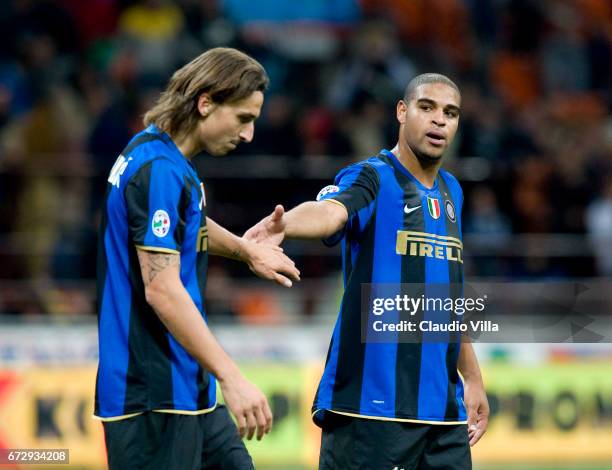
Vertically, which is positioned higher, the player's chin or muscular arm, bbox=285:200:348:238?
the player's chin

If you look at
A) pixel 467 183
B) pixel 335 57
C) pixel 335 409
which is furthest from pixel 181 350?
pixel 335 57

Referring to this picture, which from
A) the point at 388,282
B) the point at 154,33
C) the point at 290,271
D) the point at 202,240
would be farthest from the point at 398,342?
the point at 154,33

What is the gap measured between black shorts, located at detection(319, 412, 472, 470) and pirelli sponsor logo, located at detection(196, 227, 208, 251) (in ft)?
3.51

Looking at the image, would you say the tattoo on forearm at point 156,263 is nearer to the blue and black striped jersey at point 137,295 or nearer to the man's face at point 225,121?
the blue and black striped jersey at point 137,295

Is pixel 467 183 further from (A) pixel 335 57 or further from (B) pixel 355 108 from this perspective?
(A) pixel 335 57

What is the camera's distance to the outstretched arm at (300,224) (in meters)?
4.61

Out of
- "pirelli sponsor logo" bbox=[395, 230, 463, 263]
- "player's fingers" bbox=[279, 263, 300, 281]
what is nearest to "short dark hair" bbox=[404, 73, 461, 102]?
"pirelli sponsor logo" bbox=[395, 230, 463, 263]

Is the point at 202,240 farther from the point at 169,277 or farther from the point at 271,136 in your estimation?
the point at 271,136

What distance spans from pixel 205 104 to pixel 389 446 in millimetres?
1695

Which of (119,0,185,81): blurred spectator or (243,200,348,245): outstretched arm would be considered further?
(119,0,185,81): blurred spectator

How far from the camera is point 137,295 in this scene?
14.5ft

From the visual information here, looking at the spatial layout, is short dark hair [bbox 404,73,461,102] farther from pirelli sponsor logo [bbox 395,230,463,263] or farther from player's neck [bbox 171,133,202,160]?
player's neck [bbox 171,133,202,160]

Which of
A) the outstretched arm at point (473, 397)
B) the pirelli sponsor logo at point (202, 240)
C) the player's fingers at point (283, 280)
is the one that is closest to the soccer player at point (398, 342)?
the outstretched arm at point (473, 397)

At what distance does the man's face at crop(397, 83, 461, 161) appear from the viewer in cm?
522
